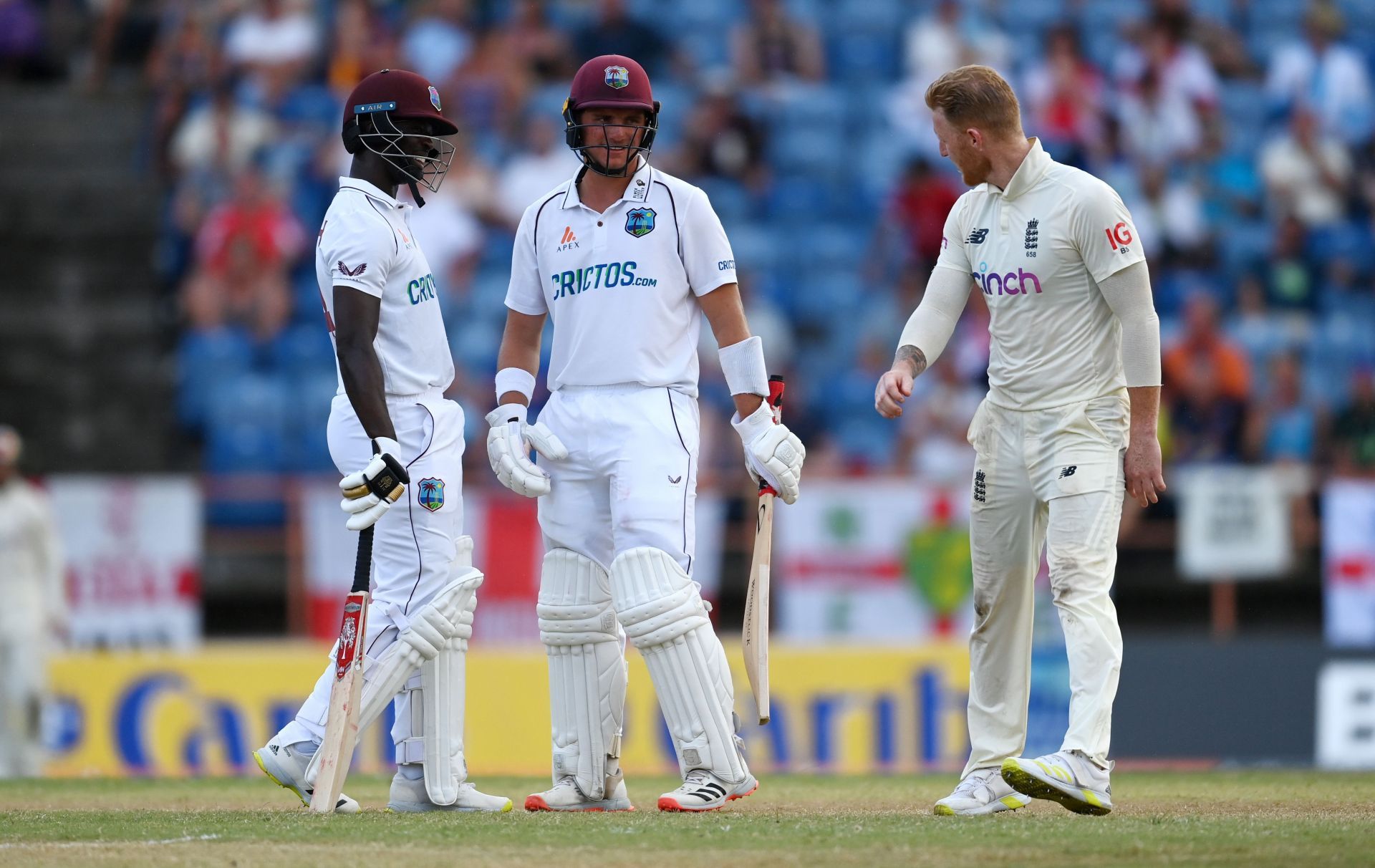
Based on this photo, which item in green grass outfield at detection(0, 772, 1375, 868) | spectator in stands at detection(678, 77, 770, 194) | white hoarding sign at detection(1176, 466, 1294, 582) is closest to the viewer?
green grass outfield at detection(0, 772, 1375, 868)

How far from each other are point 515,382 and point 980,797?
2.21m

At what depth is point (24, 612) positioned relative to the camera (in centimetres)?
1291

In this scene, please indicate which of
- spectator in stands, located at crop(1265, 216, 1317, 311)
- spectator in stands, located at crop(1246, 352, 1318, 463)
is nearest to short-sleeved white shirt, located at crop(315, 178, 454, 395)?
spectator in stands, located at crop(1246, 352, 1318, 463)

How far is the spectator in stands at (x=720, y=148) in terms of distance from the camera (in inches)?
633

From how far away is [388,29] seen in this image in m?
17.2

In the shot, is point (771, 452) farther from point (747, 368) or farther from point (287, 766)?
point (287, 766)

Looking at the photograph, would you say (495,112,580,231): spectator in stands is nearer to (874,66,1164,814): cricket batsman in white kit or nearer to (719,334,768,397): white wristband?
(719,334,768,397): white wristband

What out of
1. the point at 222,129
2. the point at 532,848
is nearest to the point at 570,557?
the point at 532,848

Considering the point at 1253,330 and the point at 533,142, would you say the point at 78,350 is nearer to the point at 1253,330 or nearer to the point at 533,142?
the point at 533,142

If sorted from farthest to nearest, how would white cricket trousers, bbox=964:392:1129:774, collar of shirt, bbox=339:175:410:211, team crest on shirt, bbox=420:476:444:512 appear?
collar of shirt, bbox=339:175:410:211 → team crest on shirt, bbox=420:476:444:512 → white cricket trousers, bbox=964:392:1129:774

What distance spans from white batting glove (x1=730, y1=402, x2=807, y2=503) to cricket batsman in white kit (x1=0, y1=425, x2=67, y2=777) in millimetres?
7375

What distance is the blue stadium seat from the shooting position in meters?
15.0

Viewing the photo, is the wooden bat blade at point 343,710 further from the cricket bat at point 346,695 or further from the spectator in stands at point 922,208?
the spectator in stands at point 922,208

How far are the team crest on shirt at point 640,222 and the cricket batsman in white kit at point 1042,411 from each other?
989mm
